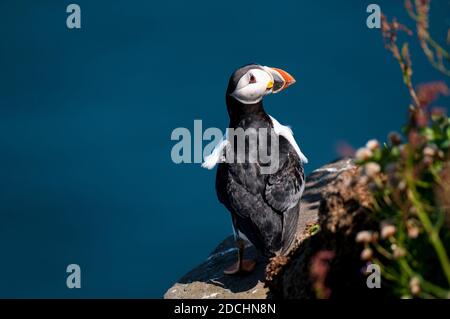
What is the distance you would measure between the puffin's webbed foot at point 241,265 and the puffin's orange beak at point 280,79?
1587mm

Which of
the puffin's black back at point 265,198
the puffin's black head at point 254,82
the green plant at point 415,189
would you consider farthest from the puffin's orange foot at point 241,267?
the green plant at point 415,189

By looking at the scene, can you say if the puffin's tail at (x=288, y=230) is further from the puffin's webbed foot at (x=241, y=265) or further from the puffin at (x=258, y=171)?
the puffin's webbed foot at (x=241, y=265)

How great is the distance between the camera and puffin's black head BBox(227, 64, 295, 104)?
736cm

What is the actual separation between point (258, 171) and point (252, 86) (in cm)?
83

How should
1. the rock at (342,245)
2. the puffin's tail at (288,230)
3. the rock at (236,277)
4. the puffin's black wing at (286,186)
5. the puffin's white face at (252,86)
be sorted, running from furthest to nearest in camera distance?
the puffin's white face at (252,86) → the puffin's black wing at (286,186) → the puffin's tail at (288,230) → the rock at (236,277) → the rock at (342,245)

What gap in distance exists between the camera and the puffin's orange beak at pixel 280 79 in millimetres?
7508

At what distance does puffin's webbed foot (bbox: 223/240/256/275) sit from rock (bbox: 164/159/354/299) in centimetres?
5

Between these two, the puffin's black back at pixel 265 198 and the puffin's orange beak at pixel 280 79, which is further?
the puffin's orange beak at pixel 280 79

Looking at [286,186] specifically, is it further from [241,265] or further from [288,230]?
[241,265]

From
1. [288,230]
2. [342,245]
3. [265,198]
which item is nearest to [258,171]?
[265,198]

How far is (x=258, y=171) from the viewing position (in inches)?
282
